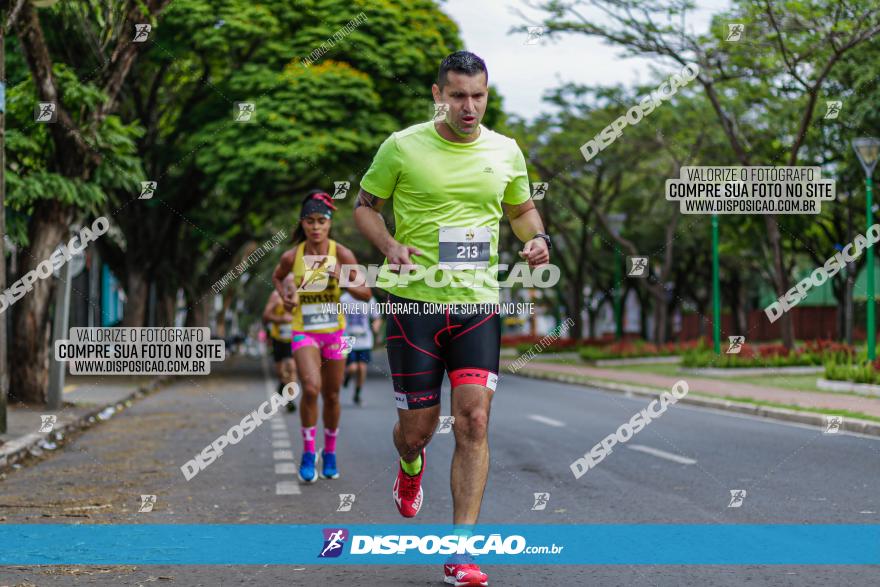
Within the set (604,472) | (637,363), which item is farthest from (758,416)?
(637,363)

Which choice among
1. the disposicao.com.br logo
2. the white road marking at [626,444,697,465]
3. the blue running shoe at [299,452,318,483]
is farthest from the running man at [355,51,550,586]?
the white road marking at [626,444,697,465]

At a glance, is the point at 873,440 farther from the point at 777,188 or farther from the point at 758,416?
the point at 777,188

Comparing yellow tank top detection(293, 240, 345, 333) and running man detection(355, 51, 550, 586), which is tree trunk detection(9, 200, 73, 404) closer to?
yellow tank top detection(293, 240, 345, 333)

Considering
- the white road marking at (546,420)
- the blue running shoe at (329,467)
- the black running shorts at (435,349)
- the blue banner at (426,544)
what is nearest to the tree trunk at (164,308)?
the white road marking at (546,420)

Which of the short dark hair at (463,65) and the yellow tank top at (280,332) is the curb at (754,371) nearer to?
the yellow tank top at (280,332)

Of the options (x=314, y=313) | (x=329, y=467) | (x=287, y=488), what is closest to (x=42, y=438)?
(x=329, y=467)

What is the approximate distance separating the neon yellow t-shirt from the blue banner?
134cm

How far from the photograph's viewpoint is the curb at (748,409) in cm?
1278

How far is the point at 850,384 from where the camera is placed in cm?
1817

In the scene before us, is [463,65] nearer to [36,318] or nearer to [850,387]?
[36,318]

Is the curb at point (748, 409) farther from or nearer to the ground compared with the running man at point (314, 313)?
nearer to the ground

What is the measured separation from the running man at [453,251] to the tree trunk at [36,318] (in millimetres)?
11891

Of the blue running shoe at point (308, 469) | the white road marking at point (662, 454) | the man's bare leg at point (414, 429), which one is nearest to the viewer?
the man's bare leg at point (414, 429)

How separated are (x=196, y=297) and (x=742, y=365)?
72.2ft
